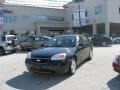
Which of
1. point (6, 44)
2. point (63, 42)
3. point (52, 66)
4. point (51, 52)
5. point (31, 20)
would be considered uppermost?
point (31, 20)

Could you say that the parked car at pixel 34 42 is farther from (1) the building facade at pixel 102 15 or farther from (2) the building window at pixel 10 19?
(2) the building window at pixel 10 19

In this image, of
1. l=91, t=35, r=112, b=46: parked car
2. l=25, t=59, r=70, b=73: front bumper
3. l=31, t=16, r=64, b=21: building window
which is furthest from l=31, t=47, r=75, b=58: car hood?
l=31, t=16, r=64, b=21: building window

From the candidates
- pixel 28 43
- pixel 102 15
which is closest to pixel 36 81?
pixel 28 43

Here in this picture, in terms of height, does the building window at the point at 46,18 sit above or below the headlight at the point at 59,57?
above

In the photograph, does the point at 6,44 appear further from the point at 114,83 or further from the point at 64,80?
the point at 114,83

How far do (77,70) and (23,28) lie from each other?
40695mm

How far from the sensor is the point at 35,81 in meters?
8.71

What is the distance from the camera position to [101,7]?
4188 cm

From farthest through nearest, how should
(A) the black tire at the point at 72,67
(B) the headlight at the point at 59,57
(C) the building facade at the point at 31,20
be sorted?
1. (C) the building facade at the point at 31,20
2. (A) the black tire at the point at 72,67
3. (B) the headlight at the point at 59,57

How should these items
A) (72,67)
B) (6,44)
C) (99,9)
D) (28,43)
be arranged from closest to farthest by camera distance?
(72,67), (6,44), (28,43), (99,9)

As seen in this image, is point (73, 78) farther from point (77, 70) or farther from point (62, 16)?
point (62, 16)

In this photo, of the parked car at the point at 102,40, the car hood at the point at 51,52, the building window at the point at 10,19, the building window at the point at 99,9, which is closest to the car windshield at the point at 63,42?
the car hood at the point at 51,52

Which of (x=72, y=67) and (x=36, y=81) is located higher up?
(x=72, y=67)

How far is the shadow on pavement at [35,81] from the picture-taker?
7985 millimetres
